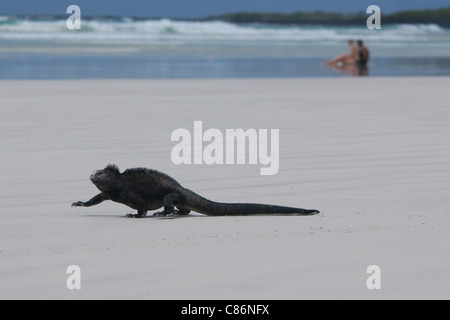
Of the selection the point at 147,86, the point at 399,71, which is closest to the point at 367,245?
the point at 147,86

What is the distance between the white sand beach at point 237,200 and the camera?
4035mm

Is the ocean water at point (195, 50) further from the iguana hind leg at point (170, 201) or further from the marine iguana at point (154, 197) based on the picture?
the iguana hind leg at point (170, 201)

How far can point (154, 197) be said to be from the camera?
5699mm

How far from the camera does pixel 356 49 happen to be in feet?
84.4

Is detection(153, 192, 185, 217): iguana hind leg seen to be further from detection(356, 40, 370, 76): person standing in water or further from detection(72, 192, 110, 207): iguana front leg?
detection(356, 40, 370, 76): person standing in water

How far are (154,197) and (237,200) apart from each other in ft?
2.49

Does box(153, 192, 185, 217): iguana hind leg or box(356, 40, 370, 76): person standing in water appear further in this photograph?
box(356, 40, 370, 76): person standing in water

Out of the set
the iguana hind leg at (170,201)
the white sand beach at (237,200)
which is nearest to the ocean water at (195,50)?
the white sand beach at (237,200)

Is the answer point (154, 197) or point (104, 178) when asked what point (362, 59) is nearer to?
point (154, 197)

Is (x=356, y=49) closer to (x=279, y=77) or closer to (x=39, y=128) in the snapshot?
(x=279, y=77)

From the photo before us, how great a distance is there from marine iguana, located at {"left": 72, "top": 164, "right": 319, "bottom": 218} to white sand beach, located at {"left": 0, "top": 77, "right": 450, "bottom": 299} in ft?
0.26

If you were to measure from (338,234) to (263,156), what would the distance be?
3.15m

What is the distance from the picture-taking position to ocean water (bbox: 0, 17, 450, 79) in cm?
2205

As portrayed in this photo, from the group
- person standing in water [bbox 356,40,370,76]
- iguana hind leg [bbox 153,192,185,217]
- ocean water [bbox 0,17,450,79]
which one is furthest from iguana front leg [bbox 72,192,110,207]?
person standing in water [bbox 356,40,370,76]
